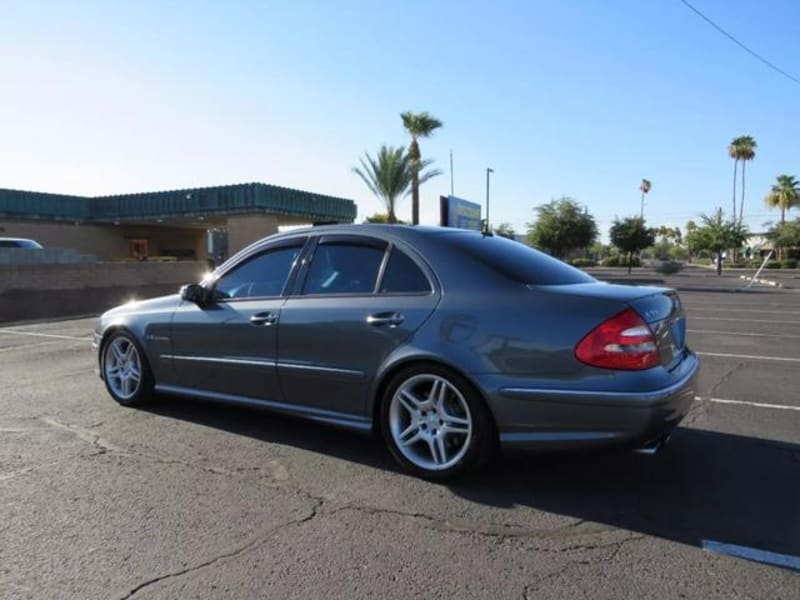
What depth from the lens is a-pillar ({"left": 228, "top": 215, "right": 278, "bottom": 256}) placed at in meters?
33.3

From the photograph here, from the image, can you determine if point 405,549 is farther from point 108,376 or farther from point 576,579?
point 108,376

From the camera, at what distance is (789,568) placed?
278 centimetres

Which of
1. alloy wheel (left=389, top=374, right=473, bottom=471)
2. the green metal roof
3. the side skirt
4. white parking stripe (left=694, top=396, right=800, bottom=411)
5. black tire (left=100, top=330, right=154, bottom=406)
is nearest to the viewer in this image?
alloy wheel (left=389, top=374, right=473, bottom=471)

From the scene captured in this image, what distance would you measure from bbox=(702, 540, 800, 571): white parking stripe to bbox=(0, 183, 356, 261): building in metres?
30.2

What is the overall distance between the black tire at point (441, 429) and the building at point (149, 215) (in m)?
28.8

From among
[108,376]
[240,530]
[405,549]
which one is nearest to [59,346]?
[108,376]

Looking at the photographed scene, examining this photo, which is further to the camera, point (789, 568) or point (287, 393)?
point (287, 393)

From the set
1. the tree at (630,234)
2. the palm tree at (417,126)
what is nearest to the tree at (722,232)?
the tree at (630,234)

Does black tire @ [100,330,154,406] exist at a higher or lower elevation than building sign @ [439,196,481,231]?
lower

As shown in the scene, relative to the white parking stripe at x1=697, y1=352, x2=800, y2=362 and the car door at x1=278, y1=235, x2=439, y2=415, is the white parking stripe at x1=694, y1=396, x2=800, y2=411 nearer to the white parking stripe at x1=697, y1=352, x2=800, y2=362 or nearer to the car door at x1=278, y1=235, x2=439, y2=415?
the white parking stripe at x1=697, y1=352, x2=800, y2=362

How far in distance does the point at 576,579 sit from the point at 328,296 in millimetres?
2343

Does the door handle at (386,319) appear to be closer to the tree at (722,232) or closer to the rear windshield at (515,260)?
the rear windshield at (515,260)

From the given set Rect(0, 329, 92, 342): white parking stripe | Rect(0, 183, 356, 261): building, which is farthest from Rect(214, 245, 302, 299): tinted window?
Rect(0, 183, 356, 261): building

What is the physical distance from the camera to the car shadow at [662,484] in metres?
3.22
